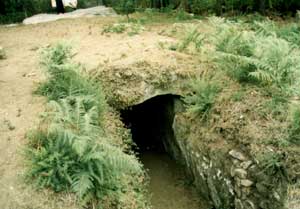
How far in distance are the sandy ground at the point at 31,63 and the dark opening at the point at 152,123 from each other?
1.10 metres

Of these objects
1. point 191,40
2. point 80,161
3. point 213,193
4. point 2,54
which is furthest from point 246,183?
point 2,54

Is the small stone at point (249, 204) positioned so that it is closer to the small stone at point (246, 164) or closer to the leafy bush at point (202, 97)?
the small stone at point (246, 164)

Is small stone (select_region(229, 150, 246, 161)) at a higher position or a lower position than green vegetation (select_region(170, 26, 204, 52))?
lower

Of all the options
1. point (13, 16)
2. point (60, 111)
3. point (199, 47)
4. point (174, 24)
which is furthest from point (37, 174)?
point (13, 16)

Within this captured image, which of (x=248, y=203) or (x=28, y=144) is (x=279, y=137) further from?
(x=28, y=144)

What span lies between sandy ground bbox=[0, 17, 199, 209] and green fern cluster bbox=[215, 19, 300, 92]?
964 millimetres

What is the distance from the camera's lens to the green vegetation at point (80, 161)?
4691 millimetres

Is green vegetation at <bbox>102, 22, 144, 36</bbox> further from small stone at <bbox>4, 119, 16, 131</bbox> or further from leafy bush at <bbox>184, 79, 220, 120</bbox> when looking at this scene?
small stone at <bbox>4, 119, 16, 131</bbox>

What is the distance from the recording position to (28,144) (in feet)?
16.8

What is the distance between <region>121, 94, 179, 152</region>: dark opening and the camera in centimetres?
806

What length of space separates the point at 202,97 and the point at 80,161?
257 cm

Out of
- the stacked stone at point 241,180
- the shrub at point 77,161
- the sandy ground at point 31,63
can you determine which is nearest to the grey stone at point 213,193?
Answer: the stacked stone at point 241,180

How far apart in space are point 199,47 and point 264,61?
172 centimetres

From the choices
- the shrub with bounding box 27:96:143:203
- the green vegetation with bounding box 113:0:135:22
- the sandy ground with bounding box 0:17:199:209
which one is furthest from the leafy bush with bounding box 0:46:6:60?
the green vegetation with bounding box 113:0:135:22
